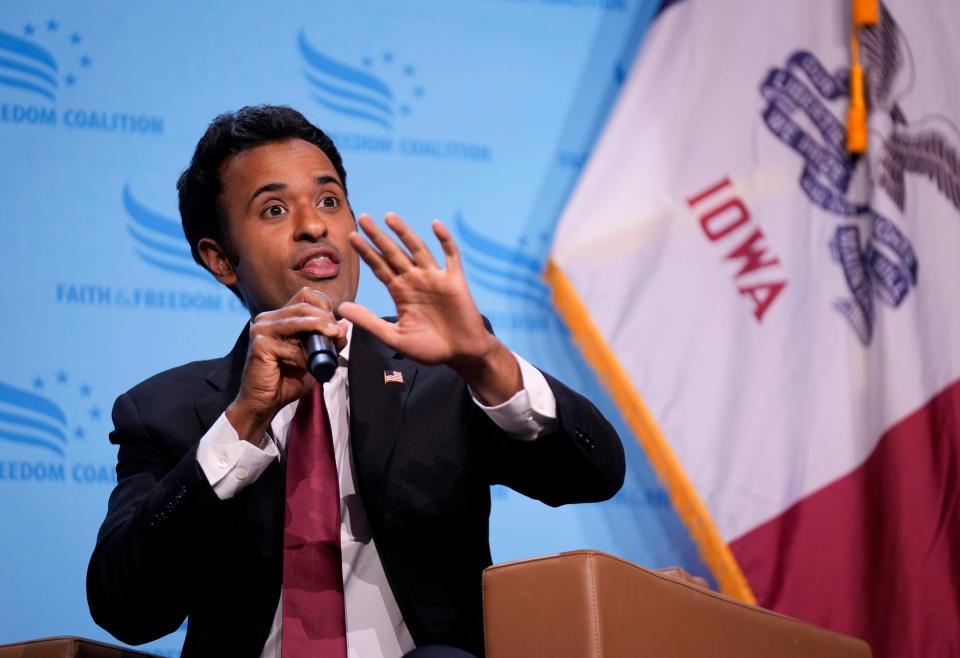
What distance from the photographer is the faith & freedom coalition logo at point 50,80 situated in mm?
2408

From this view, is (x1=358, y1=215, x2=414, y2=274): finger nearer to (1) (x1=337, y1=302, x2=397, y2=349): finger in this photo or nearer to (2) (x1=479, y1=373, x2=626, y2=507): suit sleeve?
(1) (x1=337, y1=302, x2=397, y2=349): finger

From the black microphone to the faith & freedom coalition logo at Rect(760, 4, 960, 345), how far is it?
171cm

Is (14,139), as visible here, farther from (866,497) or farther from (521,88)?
(866,497)

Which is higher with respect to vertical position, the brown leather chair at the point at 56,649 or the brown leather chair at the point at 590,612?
the brown leather chair at the point at 56,649

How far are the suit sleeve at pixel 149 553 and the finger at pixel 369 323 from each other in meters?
0.33

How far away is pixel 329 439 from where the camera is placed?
161 cm

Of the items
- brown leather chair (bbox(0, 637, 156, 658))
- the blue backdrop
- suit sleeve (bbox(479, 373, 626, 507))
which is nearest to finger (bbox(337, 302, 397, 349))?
suit sleeve (bbox(479, 373, 626, 507))

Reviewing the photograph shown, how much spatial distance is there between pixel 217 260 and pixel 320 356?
648mm

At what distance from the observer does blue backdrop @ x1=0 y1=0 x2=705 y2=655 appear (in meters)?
2.31

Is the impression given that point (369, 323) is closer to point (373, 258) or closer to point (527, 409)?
point (373, 258)

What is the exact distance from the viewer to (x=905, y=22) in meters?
2.81

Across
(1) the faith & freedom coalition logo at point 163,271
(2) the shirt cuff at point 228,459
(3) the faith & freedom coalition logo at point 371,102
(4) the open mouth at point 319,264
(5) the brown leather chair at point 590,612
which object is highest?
(3) the faith & freedom coalition logo at point 371,102

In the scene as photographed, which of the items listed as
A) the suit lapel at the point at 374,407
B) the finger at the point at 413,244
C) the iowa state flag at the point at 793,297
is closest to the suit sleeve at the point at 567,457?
the suit lapel at the point at 374,407

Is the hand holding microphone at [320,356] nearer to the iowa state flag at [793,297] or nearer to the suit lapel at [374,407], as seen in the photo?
the suit lapel at [374,407]
